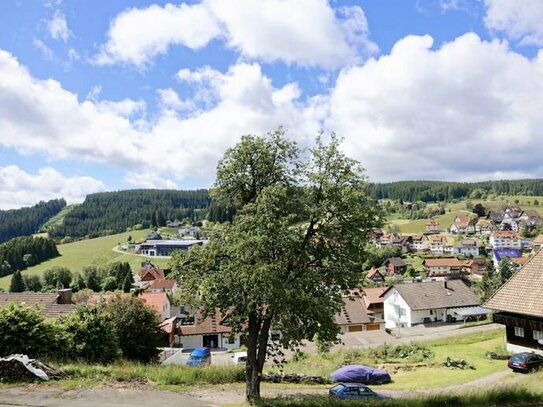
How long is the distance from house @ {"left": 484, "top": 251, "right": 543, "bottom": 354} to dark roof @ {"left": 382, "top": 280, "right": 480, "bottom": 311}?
38.3 metres

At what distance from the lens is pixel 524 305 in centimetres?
3142

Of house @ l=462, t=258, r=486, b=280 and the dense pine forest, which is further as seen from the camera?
the dense pine forest

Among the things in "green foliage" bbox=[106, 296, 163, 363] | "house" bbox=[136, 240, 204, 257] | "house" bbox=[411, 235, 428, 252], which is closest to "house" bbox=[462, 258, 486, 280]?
"house" bbox=[411, 235, 428, 252]

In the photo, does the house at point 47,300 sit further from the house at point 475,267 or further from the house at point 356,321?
the house at point 475,267

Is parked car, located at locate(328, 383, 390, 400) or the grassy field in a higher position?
the grassy field

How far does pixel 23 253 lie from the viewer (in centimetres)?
14475

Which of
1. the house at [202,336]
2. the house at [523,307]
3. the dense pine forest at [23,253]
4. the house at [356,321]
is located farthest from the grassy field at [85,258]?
the house at [523,307]

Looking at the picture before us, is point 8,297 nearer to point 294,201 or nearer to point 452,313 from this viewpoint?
point 294,201

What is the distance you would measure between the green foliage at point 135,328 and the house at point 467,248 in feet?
478

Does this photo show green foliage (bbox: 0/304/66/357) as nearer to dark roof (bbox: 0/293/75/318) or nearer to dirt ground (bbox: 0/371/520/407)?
dirt ground (bbox: 0/371/520/407)

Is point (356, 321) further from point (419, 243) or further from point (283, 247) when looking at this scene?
point (419, 243)

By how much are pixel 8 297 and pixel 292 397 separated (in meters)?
34.3

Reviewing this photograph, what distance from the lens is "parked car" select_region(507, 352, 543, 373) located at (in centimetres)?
2891

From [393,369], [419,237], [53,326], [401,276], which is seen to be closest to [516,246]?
[419,237]
